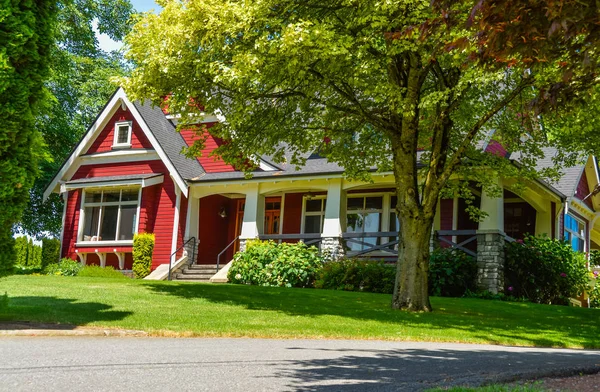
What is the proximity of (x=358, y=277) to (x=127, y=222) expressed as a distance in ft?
32.9

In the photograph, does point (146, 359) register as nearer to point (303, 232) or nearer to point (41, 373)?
point (41, 373)

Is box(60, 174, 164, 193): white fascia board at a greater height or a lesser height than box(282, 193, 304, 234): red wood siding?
greater

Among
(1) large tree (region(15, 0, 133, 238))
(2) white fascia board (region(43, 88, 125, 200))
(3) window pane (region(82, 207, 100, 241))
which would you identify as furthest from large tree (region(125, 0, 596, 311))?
(1) large tree (region(15, 0, 133, 238))

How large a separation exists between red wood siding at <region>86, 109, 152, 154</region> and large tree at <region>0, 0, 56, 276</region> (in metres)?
15.0

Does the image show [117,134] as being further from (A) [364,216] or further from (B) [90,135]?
(A) [364,216]

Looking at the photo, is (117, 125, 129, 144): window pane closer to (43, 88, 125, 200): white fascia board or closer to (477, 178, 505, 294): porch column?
(43, 88, 125, 200): white fascia board

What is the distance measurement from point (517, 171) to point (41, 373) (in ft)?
45.3

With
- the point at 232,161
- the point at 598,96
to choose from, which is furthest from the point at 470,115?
the point at 232,161

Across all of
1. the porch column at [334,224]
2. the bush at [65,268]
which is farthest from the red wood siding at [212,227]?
the porch column at [334,224]

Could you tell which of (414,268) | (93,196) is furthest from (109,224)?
(414,268)

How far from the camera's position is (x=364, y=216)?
80.0ft

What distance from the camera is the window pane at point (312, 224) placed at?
978 inches

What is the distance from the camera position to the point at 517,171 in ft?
56.3

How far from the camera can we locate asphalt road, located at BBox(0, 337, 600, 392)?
5.89 metres
